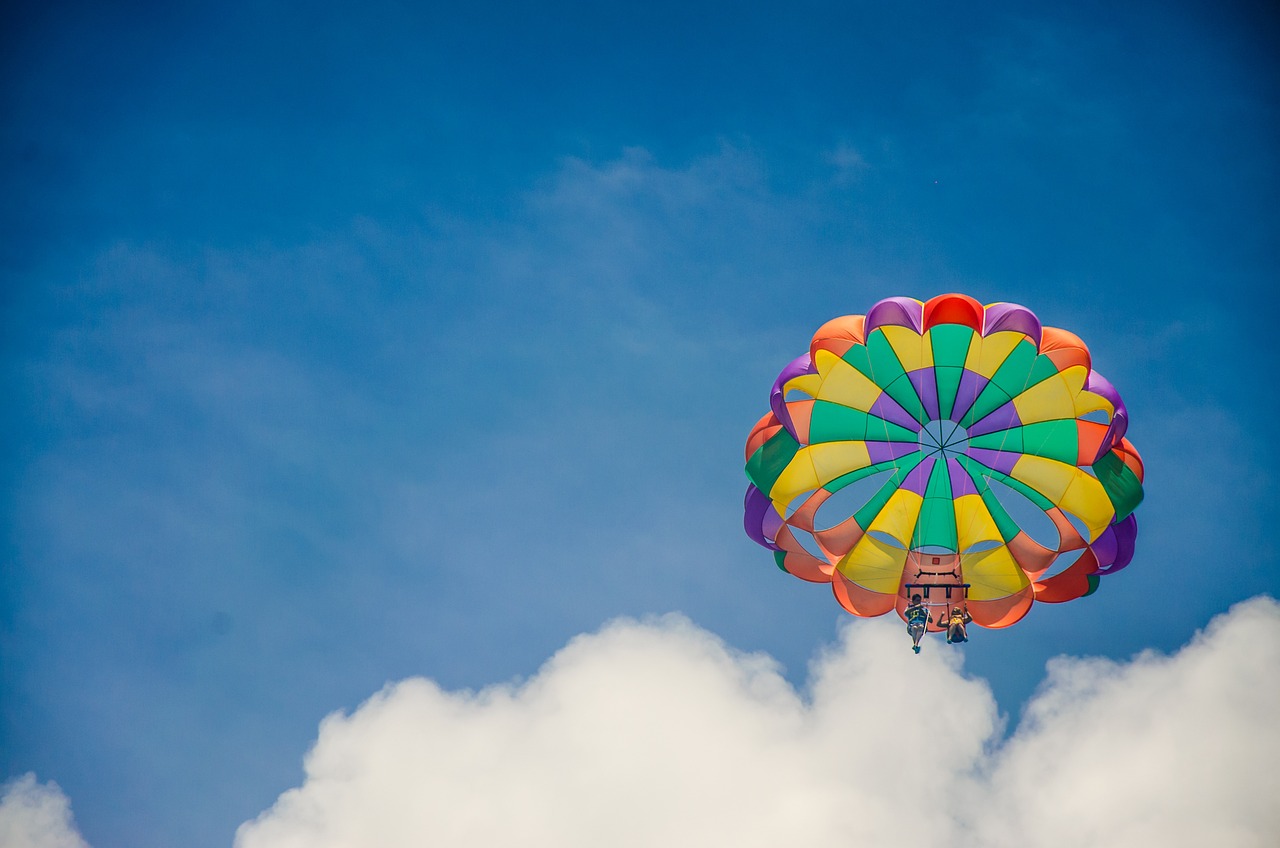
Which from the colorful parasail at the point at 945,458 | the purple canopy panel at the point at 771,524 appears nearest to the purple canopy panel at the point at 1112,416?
the colorful parasail at the point at 945,458

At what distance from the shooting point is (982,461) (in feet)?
72.7

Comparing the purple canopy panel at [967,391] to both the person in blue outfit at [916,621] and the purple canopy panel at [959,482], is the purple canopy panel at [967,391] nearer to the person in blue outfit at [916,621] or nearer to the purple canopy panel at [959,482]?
the purple canopy panel at [959,482]

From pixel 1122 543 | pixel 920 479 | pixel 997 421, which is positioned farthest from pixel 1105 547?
pixel 920 479

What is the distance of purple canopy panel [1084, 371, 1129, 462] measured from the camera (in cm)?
2055

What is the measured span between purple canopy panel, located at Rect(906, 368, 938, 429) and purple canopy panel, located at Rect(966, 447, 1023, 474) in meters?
0.89

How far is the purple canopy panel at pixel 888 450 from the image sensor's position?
22375 millimetres

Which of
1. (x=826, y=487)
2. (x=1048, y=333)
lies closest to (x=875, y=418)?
(x=826, y=487)

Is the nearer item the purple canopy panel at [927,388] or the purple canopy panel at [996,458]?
the purple canopy panel at [927,388]

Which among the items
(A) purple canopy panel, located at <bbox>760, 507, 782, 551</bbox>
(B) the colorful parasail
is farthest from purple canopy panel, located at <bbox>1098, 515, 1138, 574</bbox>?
(A) purple canopy panel, located at <bbox>760, 507, 782, 551</bbox>

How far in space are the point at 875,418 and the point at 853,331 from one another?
165cm

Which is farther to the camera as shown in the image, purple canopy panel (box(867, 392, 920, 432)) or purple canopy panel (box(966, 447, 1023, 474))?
purple canopy panel (box(867, 392, 920, 432))

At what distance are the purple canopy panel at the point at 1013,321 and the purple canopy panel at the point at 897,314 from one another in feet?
3.23

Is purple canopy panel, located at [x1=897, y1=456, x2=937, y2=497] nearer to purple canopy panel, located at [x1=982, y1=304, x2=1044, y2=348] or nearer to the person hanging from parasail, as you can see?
the person hanging from parasail

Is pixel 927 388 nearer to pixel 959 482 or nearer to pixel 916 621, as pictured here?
pixel 959 482
